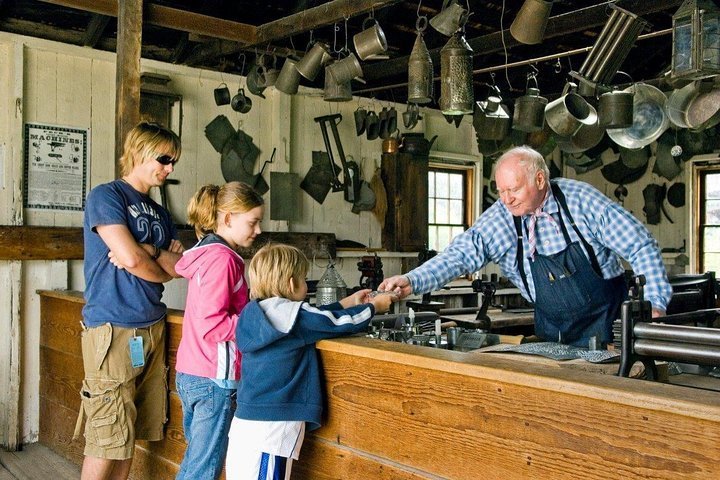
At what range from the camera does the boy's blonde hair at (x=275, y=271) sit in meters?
2.34

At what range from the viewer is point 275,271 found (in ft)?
7.66

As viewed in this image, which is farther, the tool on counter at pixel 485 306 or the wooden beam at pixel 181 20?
the tool on counter at pixel 485 306

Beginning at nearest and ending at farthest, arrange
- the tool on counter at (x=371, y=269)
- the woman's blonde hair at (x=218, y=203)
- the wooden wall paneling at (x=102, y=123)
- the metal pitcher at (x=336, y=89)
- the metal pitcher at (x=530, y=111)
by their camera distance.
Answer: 1. the woman's blonde hair at (x=218, y=203)
2. the metal pitcher at (x=336, y=89)
3. the wooden wall paneling at (x=102, y=123)
4. the metal pitcher at (x=530, y=111)
5. the tool on counter at (x=371, y=269)

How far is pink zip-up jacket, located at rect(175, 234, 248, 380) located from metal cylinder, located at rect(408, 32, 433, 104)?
1831mm

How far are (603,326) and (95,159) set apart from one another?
354 centimetres

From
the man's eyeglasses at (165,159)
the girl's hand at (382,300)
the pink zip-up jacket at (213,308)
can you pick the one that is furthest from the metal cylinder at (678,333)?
the man's eyeglasses at (165,159)

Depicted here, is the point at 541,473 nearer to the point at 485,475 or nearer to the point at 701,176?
the point at 485,475

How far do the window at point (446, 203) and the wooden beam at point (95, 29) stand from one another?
333cm

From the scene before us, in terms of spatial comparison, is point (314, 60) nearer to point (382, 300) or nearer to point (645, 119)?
point (382, 300)

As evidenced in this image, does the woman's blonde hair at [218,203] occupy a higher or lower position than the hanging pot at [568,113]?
lower

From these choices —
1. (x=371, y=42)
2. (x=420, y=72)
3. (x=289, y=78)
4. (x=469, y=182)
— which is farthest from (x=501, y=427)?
(x=469, y=182)

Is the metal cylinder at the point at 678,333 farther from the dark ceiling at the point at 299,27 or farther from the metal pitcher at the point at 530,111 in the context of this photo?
the metal pitcher at the point at 530,111

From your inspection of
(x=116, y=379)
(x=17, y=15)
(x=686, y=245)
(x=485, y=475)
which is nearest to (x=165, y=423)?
(x=116, y=379)

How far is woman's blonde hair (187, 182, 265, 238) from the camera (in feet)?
8.65
